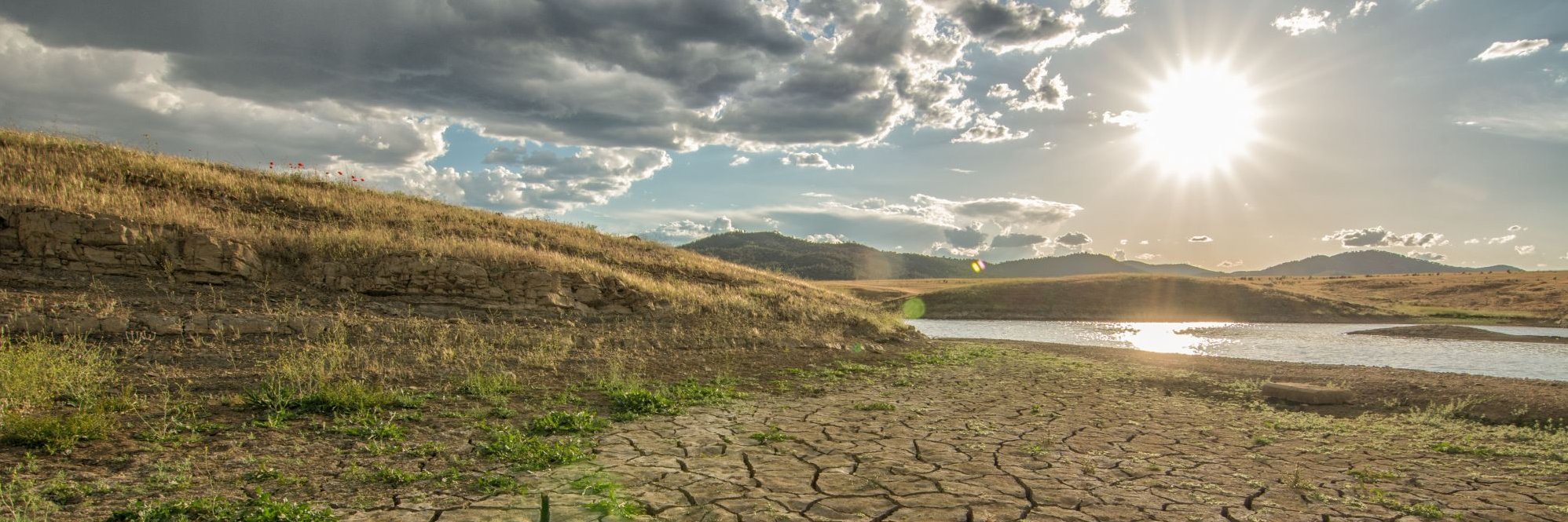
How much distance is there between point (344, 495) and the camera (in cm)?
480

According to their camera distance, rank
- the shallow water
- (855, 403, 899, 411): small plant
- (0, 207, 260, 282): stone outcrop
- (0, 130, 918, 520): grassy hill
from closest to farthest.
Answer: (0, 130, 918, 520): grassy hill, (855, 403, 899, 411): small plant, (0, 207, 260, 282): stone outcrop, the shallow water

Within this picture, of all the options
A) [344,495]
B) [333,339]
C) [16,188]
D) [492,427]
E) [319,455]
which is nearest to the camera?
[344,495]

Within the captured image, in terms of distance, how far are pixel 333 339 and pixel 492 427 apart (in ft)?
19.3

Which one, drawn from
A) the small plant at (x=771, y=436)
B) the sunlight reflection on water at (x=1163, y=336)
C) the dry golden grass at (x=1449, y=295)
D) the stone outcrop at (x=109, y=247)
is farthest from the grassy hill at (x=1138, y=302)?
the small plant at (x=771, y=436)

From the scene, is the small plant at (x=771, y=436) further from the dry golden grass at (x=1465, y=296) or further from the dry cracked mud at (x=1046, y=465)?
the dry golden grass at (x=1465, y=296)

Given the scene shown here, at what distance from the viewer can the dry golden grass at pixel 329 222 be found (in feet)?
45.1

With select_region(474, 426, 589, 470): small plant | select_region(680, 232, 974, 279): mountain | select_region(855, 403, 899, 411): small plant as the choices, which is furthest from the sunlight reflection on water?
select_region(680, 232, 974, 279): mountain

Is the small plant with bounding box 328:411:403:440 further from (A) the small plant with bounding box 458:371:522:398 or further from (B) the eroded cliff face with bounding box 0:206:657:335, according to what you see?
(B) the eroded cliff face with bounding box 0:206:657:335

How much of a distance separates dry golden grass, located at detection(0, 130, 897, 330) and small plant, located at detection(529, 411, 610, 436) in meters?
9.73

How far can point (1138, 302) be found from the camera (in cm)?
4906

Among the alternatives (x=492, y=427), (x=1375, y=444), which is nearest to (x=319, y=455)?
(x=492, y=427)

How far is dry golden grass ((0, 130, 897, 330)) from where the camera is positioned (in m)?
13.8

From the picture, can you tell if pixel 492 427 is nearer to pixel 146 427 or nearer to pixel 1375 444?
pixel 146 427

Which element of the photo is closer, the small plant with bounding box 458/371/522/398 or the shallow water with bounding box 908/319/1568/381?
the small plant with bounding box 458/371/522/398
